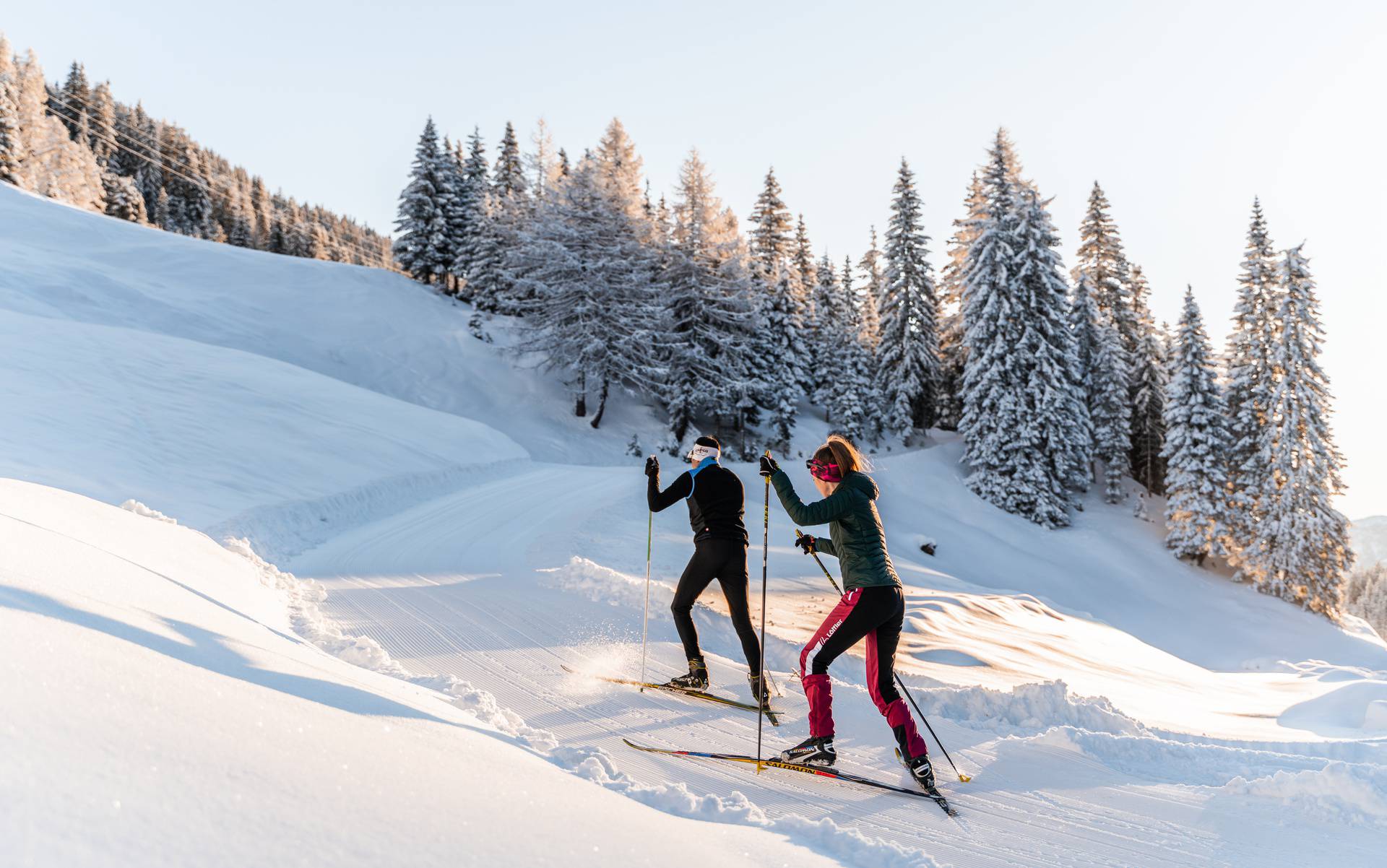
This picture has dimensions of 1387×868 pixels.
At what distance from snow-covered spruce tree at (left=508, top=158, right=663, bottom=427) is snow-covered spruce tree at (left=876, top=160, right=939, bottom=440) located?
15.4 meters

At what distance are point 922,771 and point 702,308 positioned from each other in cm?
2959

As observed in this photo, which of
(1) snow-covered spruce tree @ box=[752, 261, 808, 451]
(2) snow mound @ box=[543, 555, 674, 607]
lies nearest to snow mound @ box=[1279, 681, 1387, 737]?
(2) snow mound @ box=[543, 555, 674, 607]

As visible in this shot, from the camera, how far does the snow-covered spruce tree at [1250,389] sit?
29.6 metres

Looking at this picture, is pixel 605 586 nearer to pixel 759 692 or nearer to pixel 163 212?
pixel 759 692

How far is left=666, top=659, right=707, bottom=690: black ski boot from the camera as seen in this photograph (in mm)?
6375

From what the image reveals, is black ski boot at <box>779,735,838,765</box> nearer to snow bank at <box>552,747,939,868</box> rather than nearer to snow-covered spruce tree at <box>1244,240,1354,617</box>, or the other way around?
snow bank at <box>552,747,939,868</box>

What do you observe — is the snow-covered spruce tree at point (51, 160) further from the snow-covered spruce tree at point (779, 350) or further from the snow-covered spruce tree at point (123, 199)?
the snow-covered spruce tree at point (779, 350)

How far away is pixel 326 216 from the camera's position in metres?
132

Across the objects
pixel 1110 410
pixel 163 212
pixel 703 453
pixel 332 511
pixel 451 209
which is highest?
pixel 163 212

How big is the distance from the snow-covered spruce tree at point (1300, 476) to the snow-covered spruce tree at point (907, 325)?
15.3 metres

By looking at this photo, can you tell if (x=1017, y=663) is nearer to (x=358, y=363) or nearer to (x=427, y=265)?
(x=358, y=363)

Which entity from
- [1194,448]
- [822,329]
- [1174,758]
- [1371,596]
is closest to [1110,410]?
[1194,448]

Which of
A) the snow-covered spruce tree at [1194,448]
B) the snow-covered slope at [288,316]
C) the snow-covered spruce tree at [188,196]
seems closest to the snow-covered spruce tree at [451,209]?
the snow-covered slope at [288,316]

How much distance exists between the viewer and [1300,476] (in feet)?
93.5
